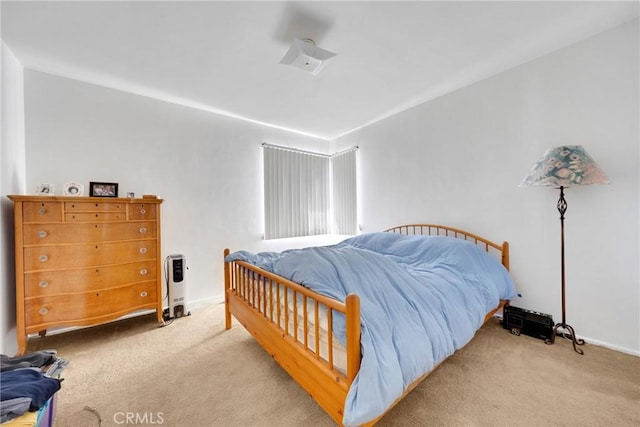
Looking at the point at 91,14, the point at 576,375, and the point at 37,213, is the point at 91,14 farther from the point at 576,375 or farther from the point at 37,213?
the point at 576,375

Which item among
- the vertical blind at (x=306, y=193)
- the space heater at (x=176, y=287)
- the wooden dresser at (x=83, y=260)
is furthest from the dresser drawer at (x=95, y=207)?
the vertical blind at (x=306, y=193)

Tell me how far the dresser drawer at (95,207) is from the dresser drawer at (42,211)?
61 millimetres

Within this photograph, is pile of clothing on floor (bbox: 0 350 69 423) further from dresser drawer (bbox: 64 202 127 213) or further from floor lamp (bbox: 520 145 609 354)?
floor lamp (bbox: 520 145 609 354)

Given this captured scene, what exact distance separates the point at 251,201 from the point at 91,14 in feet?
7.91

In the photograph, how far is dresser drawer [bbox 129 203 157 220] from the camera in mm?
2461

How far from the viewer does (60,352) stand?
6.90 ft

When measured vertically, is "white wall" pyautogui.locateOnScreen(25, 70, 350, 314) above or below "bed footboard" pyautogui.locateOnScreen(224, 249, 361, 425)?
above

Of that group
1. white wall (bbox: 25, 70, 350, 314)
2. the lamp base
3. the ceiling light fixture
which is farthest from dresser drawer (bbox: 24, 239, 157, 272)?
the lamp base

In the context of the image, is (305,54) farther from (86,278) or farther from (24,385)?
(86,278)

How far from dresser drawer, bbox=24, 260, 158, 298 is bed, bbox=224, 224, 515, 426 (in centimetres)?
96

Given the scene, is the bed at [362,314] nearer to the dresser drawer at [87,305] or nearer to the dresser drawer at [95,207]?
the dresser drawer at [87,305]

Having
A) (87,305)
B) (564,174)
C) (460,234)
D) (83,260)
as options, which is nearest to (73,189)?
(83,260)

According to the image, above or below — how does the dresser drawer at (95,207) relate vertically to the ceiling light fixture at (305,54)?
below

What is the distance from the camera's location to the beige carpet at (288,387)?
1394 millimetres
